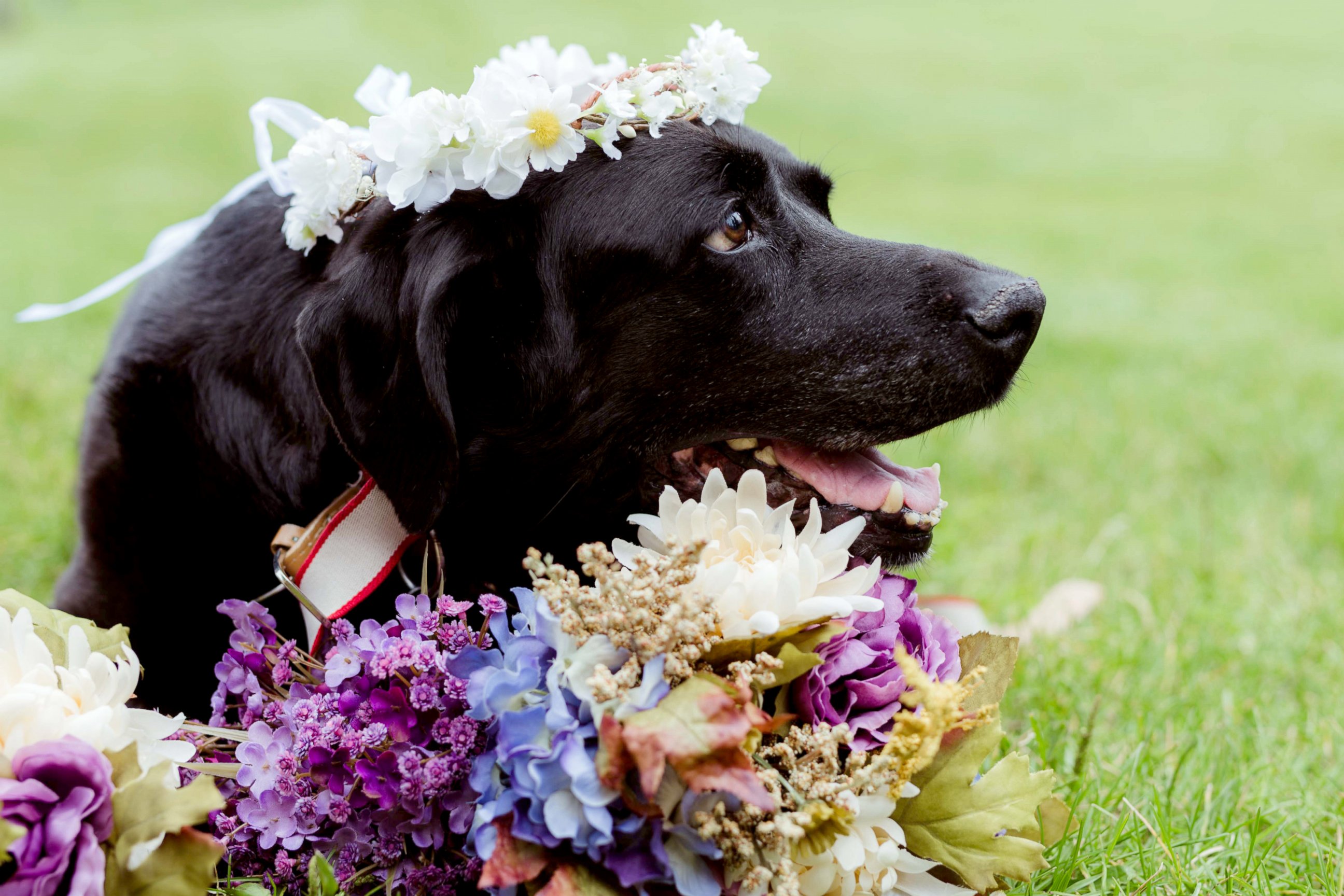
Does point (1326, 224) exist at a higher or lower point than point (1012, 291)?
lower

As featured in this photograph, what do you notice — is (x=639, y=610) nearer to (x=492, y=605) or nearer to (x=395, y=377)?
(x=492, y=605)

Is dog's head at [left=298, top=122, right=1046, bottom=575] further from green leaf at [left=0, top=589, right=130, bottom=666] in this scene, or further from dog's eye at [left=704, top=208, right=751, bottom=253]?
green leaf at [left=0, top=589, right=130, bottom=666]

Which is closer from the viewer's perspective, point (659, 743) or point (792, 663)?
point (659, 743)

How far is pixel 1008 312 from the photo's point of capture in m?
2.09

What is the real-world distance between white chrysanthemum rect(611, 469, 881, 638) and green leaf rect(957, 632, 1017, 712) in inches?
9.4

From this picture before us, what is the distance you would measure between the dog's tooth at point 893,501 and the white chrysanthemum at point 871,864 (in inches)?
25.6

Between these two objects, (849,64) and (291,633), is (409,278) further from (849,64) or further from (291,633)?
(849,64)

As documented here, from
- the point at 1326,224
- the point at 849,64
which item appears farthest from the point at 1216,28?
the point at 1326,224

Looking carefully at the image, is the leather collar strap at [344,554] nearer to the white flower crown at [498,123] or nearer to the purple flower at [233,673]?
the purple flower at [233,673]

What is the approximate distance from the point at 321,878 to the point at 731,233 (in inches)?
49.0

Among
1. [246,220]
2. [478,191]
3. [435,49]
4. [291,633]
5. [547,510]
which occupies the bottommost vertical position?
[435,49]

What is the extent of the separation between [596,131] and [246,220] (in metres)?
0.85

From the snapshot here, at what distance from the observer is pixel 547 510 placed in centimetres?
223

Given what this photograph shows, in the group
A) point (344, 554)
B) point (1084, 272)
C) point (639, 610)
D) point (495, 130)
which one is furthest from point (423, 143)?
point (1084, 272)
